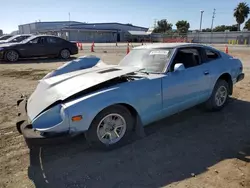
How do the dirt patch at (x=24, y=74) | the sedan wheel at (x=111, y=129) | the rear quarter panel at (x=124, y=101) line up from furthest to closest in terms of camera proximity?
the dirt patch at (x=24, y=74)
the sedan wheel at (x=111, y=129)
the rear quarter panel at (x=124, y=101)

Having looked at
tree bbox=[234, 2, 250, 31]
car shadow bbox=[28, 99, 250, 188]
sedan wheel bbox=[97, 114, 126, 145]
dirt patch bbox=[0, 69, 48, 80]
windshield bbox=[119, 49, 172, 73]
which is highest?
tree bbox=[234, 2, 250, 31]

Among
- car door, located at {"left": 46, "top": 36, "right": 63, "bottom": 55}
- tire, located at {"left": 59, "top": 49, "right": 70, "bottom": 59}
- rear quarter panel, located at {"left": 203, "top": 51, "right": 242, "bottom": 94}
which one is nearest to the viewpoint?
rear quarter panel, located at {"left": 203, "top": 51, "right": 242, "bottom": 94}

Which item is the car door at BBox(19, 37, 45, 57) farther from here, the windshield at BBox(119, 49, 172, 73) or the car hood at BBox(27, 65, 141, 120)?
the car hood at BBox(27, 65, 141, 120)

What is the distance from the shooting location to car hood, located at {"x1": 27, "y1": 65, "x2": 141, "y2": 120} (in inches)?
120

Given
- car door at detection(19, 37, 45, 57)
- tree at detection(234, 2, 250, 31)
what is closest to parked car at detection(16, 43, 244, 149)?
car door at detection(19, 37, 45, 57)

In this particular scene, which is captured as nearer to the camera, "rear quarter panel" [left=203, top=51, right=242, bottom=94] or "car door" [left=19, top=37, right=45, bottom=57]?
"rear quarter panel" [left=203, top=51, right=242, bottom=94]

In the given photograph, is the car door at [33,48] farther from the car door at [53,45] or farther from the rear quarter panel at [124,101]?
the rear quarter panel at [124,101]

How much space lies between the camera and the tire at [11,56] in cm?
1288

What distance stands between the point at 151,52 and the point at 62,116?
88.8 inches

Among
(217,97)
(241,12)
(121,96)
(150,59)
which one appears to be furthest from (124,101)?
(241,12)

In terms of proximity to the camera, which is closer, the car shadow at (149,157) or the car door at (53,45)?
the car shadow at (149,157)

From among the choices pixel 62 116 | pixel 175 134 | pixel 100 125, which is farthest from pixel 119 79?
pixel 175 134

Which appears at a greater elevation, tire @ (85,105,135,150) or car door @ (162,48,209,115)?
car door @ (162,48,209,115)

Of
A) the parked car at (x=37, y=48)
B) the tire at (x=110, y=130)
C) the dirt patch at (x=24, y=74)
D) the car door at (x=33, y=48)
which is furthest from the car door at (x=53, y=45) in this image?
the tire at (x=110, y=130)
